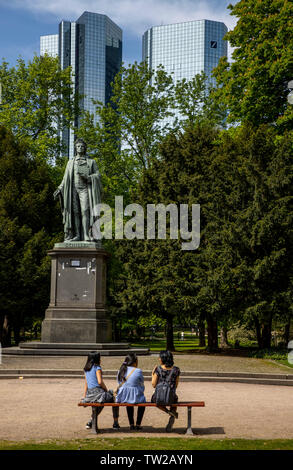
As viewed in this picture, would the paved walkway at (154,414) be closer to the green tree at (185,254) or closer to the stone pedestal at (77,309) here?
the stone pedestal at (77,309)

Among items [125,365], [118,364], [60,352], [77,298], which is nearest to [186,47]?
[77,298]

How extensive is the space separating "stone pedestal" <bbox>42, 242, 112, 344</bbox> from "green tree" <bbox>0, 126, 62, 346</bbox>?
10.5 metres

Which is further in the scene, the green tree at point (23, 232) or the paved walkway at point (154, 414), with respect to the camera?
the green tree at point (23, 232)

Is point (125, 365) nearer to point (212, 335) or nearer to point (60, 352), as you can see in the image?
point (60, 352)

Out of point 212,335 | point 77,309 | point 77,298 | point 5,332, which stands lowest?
point 5,332

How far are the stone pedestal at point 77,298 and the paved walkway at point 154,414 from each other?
5.16 metres

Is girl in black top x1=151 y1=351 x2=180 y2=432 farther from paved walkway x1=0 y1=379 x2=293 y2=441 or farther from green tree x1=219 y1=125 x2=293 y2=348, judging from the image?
green tree x1=219 y1=125 x2=293 y2=348

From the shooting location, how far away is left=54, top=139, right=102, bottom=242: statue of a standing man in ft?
69.6

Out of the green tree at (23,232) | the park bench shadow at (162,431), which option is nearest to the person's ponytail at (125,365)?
the park bench shadow at (162,431)

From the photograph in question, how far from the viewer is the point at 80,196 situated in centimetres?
2144

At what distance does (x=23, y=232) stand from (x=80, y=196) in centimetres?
1069

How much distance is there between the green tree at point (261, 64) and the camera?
81.9ft

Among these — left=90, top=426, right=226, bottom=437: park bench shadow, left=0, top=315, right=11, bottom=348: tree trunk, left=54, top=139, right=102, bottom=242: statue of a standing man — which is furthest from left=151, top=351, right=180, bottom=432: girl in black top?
left=0, top=315, right=11, bottom=348: tree trunk
